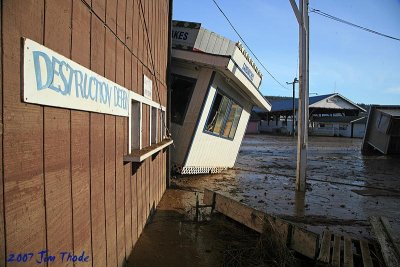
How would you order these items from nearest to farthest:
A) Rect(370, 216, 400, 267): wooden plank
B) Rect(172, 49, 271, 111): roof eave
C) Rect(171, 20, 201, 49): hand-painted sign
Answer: Rect(370, 216, 400, 267): wooden plank < Rect(172, 49, 271, 111): roof eave < Rect(171, 20, 201, 49): hand-painted sign

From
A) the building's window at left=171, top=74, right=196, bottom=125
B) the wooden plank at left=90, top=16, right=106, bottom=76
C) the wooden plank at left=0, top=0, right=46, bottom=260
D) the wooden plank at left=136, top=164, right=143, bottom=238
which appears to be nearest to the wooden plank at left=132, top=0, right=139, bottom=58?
the wooden plank at left=90, top=16, right=106, bottom=76

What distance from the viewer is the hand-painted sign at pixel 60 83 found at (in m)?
1.83

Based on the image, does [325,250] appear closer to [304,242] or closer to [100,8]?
[304,242]

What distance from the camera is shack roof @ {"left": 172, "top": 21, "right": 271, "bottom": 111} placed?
943 cm

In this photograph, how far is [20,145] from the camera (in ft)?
5.82

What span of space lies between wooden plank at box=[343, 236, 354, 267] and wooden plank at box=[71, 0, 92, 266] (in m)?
2.80

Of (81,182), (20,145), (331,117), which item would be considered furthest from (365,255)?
(331,117)

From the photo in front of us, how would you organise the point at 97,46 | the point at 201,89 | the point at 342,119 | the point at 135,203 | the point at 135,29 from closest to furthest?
the point at 97,46
the point at 135,29
the point at 135,203
the point at 201,89
the point at 342,119

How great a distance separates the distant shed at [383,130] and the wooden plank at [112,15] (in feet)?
62.4

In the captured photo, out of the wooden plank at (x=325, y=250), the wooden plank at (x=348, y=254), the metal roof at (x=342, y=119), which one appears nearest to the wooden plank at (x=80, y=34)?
the wooden plank at (x=325, y=250)

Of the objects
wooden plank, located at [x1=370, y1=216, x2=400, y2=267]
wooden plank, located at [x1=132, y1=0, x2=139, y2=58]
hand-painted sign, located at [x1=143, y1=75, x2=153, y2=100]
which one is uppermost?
wooden plank, located at [x1=132, y1=0, x2=139, y2=58]

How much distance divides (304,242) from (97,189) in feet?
8.78

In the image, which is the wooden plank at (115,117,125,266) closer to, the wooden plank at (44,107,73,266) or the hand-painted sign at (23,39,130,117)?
the hand-painted sign at (23,39,130,117)

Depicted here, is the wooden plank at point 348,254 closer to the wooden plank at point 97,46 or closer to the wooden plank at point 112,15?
the wooden plank at point 97,46
